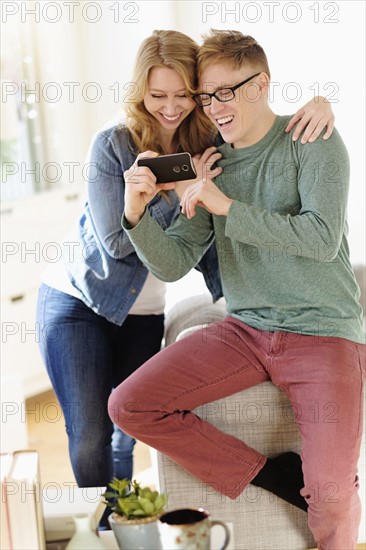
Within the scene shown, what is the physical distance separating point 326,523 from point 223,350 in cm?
44

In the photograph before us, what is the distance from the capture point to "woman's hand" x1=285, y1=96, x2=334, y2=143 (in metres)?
1.90

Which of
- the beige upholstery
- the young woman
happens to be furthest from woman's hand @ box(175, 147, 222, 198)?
the beige upholstery

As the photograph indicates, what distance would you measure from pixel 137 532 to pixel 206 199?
0.77 metres

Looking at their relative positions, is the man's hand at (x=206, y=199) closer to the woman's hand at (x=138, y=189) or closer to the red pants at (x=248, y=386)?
the woman's hand at (x=138, y=189)

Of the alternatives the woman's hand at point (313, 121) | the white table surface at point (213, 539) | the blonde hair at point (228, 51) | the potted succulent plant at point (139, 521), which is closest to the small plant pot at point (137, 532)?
the potted succulent plant at point (139, 521)

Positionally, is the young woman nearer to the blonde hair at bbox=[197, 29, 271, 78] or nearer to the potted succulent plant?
the blonde hair at bbox=[197, 29, 271, 78]

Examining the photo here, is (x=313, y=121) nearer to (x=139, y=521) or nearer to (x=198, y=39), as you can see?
(x=139, y=521)

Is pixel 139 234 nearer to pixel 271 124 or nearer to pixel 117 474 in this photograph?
pixel 271 124

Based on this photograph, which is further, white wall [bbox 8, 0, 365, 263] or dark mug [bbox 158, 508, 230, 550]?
white wall [bbox 8, 0, 365, 263]

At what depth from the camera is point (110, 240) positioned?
2047mm

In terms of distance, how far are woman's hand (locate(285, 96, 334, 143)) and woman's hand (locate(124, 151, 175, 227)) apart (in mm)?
326

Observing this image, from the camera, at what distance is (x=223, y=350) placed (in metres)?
1.97

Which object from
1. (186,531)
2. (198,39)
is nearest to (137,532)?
(186,531)

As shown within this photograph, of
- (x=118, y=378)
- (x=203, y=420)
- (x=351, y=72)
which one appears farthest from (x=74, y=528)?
(x=351, y=72)
